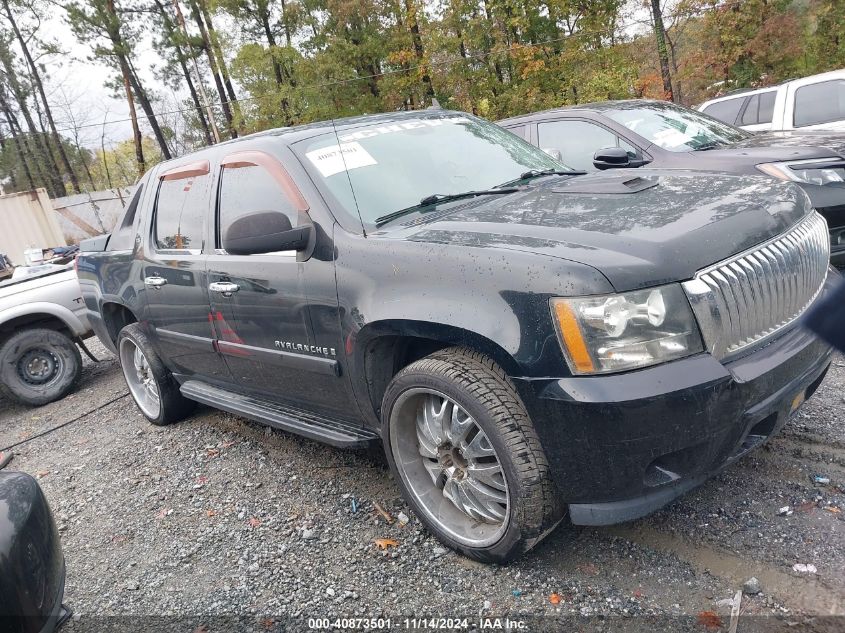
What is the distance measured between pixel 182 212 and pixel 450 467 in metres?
2.56

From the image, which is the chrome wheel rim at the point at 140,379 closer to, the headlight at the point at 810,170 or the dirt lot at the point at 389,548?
the dirt lot at the point at 389,548

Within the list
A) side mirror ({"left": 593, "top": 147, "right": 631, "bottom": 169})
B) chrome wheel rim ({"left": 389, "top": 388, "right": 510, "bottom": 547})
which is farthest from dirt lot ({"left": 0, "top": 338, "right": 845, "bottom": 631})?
side mirror ({"left": 593, "top": 147, "right": 631, "bottom": 169})

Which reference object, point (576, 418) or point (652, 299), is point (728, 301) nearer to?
point (652, 299)

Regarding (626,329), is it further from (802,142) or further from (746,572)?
(802,142)

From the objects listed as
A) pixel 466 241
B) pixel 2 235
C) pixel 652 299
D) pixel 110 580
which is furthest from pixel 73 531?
pixel 2 235

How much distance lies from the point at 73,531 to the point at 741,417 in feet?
11.6

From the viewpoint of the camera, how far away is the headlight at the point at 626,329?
202 centimetres

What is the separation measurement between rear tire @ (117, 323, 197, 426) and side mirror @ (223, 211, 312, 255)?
2225mm

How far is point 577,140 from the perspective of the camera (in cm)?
629

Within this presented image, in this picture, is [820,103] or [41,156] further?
[41,156]

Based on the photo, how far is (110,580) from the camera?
9.78ft

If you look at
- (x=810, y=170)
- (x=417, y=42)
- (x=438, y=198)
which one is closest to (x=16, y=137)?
(x=417, y=42)

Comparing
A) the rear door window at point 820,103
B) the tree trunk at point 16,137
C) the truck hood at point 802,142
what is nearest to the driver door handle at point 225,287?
the truck hood at point 802,142

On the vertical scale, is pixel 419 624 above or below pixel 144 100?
below
